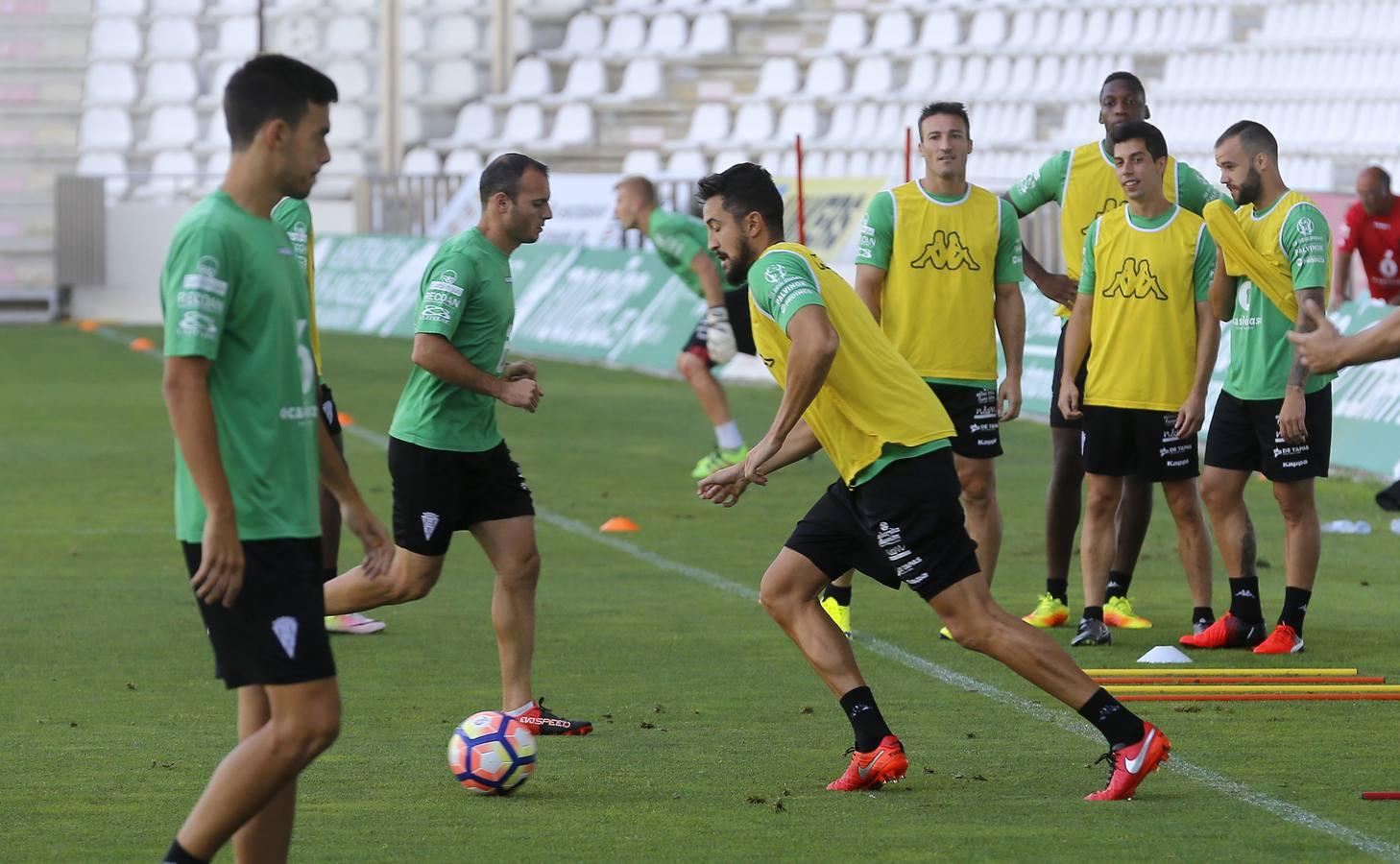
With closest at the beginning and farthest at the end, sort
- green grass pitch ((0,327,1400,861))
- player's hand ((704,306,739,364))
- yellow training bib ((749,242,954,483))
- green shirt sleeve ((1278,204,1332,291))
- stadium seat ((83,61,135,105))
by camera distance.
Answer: green grass pitch ((0,327,1400,861)), yellow training bib ((749,242,954,483)), green shirt sleeve ((1278,204,1332,291)), player's hand ((704,306,739,364)), stadium seat ((83,61,135,105))

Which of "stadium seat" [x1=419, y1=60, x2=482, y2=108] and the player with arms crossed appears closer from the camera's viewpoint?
the player with arms crossed

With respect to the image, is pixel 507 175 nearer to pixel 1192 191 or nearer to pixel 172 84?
pixel 1192 191

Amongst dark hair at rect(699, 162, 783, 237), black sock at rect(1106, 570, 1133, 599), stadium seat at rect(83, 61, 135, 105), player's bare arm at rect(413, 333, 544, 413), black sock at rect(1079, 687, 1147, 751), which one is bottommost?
black sock at rect(1106, 570, 1133, 599)

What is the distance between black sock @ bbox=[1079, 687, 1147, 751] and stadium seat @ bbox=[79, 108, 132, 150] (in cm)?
3615

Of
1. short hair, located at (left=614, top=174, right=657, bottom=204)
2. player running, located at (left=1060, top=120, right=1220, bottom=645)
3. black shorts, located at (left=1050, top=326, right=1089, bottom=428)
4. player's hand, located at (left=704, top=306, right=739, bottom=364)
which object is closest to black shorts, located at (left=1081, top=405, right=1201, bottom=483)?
player running, located at (left=1060, top=120, right=1220, bottom=645)

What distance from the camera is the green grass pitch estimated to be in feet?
19.8

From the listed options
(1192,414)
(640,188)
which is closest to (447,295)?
(1192,414)

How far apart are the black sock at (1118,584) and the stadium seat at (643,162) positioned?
78.4 feet

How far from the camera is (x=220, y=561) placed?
Result: 15.4 feet

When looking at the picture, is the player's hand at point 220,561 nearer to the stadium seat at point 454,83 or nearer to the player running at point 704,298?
the player running at point 704,298

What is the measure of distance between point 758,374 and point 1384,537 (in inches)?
414

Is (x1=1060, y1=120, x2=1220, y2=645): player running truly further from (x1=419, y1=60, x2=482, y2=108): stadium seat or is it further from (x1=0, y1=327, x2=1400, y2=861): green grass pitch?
(x1=419, y1=60, x2=482, y2=108): stadium seat

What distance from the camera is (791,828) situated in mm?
6113

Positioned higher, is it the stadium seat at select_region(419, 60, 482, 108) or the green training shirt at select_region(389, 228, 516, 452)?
the stadium seat at select_region(419, 60, 482, 108)
